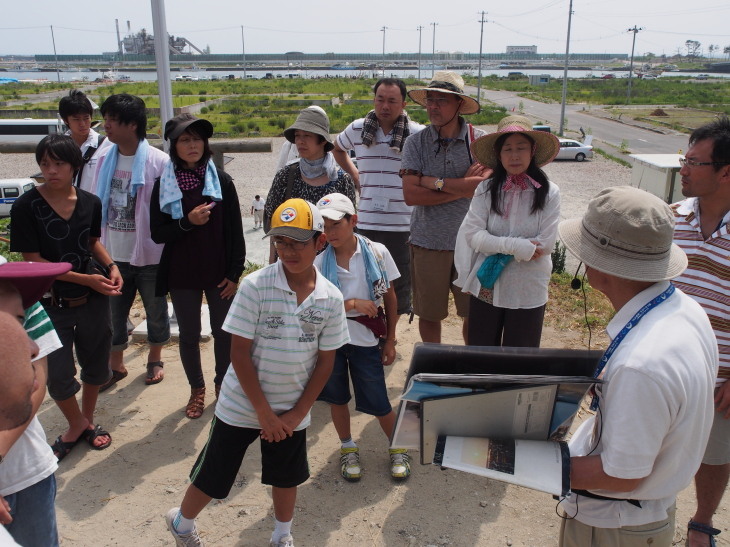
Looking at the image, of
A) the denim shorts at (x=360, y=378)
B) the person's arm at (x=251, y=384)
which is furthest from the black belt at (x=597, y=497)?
the denim shorts at (x=360, y=378)

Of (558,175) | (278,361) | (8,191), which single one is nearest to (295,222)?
(278,361)

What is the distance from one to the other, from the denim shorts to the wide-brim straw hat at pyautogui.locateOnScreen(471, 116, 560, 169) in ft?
4.12

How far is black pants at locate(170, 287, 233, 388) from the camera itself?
388cm

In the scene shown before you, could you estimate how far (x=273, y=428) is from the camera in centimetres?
256

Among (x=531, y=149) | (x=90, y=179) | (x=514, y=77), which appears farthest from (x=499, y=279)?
(x=514, y=77)

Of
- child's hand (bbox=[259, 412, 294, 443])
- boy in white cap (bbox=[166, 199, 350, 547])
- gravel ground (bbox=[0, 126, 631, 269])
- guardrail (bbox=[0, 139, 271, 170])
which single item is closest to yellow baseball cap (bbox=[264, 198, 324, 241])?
boy in white cap (bbox=[166, 199, 350, 547])

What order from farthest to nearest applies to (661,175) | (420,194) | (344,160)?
(661,175) → (344,160) → (420,194)

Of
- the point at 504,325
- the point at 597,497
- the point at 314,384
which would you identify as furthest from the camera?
the point at 504,325

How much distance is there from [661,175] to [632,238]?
10.1 m

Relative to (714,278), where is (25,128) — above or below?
below

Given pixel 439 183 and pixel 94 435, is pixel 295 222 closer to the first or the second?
pixel 439 183

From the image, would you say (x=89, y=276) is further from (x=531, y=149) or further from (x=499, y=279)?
(x=531, y=149)

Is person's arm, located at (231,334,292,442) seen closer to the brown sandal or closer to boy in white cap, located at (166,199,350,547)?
boy in white cap, located at (166,199,350,547)

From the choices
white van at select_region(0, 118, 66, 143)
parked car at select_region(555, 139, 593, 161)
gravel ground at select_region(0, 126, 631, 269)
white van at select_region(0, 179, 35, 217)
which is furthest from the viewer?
white van at select_region(0, 118, 66, 143)
